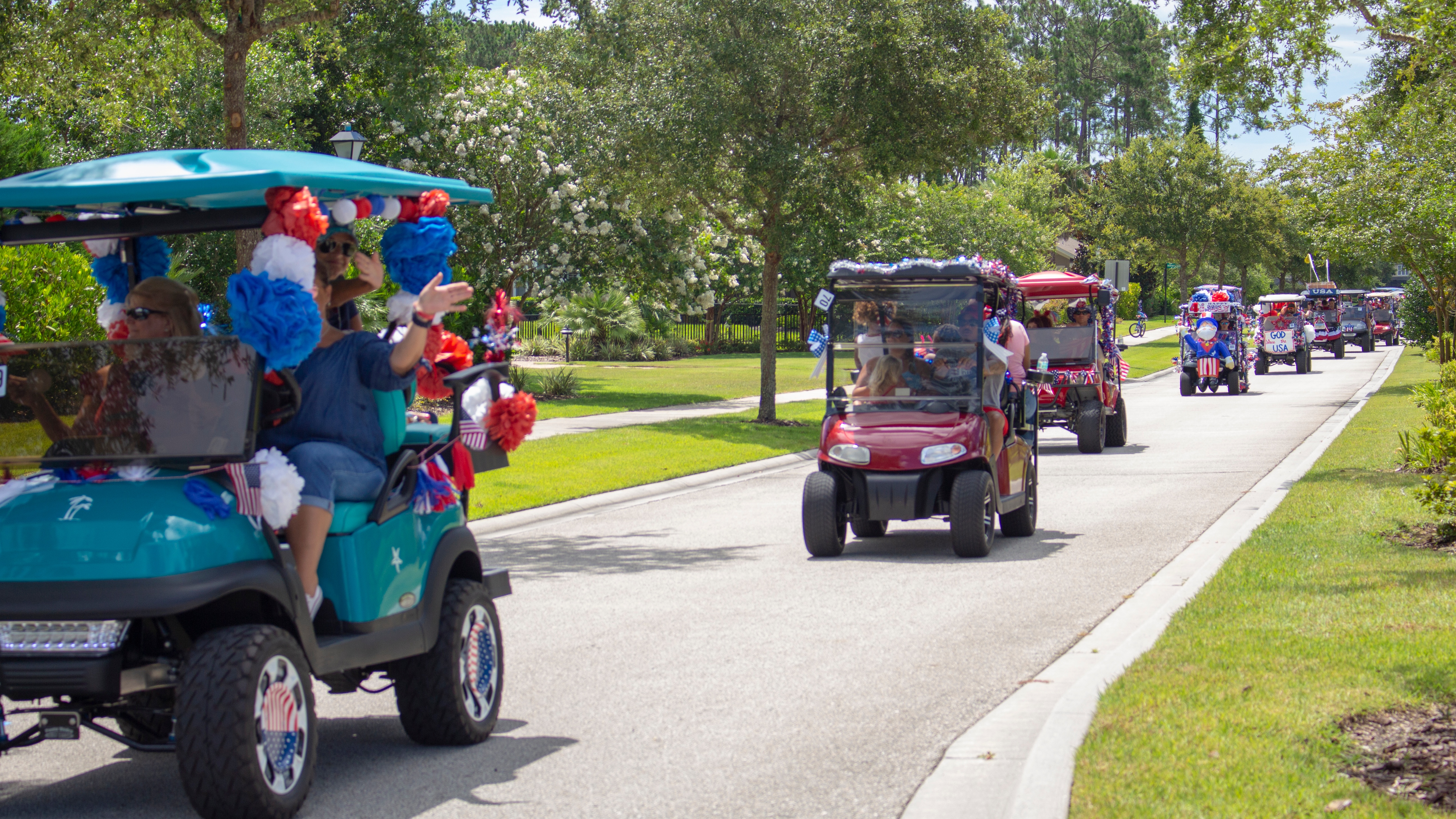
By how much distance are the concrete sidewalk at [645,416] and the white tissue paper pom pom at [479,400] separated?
13.7 m

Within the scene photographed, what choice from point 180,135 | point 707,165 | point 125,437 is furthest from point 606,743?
point 180,135

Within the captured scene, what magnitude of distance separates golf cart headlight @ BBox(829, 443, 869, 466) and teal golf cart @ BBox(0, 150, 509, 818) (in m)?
5.46

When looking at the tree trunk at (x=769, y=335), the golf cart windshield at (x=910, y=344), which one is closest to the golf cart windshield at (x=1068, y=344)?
the tree trunk at (x=769, y=335)

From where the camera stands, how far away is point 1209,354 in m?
31.3

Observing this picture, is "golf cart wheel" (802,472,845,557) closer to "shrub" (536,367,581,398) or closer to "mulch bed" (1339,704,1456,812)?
"mulch bed" (1339,704,1456,812)

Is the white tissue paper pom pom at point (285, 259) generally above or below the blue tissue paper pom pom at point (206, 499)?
above

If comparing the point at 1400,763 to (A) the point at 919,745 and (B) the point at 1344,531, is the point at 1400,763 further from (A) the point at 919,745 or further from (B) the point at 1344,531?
(B) the point at 1344,531

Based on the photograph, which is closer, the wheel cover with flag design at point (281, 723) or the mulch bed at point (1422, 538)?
the wheel cover with flag design at point (281, 723)

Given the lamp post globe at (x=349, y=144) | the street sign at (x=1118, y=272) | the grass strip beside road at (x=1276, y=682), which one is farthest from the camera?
the street sign at (x=1118, y=272)

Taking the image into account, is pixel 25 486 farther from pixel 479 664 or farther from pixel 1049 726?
pixel 1049 726

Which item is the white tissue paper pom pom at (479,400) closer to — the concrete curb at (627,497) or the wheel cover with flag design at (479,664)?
the wheel cover with flag design at (479,664)

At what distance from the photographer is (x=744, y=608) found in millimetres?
9156

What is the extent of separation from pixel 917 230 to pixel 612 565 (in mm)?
35360

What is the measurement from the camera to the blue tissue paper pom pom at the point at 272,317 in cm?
498
